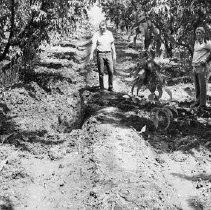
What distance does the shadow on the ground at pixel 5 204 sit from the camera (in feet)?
17.2

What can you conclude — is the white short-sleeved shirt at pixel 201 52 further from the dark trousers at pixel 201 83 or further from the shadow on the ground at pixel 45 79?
the shadow on the ground at pixel 45 79

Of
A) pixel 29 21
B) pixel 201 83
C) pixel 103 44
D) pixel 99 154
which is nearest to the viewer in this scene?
pixel 99 154

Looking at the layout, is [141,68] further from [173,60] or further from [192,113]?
[173,60]

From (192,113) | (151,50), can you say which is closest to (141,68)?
(151,50)

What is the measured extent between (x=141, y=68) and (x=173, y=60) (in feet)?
45.0

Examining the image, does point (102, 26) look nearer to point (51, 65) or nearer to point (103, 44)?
point (103, 44)

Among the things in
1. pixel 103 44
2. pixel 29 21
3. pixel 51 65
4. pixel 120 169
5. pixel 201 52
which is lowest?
pixel 120 169

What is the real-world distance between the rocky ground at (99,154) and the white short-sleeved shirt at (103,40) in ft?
4.15

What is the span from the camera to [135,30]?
14.9 ft

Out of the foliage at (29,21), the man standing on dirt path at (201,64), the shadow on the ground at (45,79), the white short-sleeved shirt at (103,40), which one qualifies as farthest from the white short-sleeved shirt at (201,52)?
the shadow on the ground at (45,79)

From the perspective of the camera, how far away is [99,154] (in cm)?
647

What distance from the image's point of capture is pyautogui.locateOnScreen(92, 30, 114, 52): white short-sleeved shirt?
10227 millimetres

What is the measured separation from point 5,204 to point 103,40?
5.87 meters

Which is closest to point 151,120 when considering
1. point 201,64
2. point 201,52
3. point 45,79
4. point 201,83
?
point 201,83
